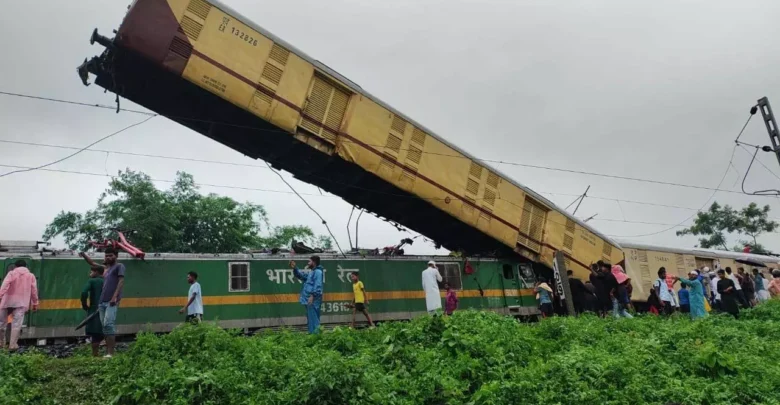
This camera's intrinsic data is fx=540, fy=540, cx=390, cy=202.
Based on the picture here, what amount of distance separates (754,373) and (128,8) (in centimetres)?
1200

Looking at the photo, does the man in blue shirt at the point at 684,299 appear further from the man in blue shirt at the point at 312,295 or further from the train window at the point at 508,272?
the man in blue shirt at the point at 312,295

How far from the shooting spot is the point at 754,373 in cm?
768

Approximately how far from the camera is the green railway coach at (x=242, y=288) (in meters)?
10.5

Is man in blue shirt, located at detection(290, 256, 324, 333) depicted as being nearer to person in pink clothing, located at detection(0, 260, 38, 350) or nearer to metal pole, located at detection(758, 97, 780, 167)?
person in pink clothing, located at detection(0, 260, 38, 350)

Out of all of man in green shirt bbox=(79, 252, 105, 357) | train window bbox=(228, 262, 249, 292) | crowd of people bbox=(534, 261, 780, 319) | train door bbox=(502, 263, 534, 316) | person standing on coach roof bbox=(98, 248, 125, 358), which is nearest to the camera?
person standing on coach roof bbox=(98, 248, 125, 358)

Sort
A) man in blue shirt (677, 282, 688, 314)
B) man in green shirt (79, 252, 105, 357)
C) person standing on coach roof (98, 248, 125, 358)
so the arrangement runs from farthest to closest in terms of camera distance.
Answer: man in blue shirt (677, 282, 688, 314), man in green shirt (79, 252, 105, 357), person standing on coach roof (98, 248, 125, 358)

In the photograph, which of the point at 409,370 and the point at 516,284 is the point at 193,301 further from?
the point at 516,284

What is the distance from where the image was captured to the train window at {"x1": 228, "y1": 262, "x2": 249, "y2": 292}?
12242 millimetres

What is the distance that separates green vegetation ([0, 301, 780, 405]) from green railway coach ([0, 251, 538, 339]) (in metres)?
2.66

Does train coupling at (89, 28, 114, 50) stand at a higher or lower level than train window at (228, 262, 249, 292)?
higher

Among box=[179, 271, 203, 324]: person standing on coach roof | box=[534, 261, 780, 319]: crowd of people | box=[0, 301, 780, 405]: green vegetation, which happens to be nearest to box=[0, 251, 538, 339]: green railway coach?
box=[179, 271, 203, 324]: person standing on coach roof

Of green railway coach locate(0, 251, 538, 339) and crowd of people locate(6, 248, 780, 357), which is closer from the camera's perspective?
crowd of people locate(6, 248, 780, 357)

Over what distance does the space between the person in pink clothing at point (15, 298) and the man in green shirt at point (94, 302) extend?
37.1 inches

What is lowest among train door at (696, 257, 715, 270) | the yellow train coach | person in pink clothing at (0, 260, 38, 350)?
person in pink clothing at (0, 260, 38, 350)
